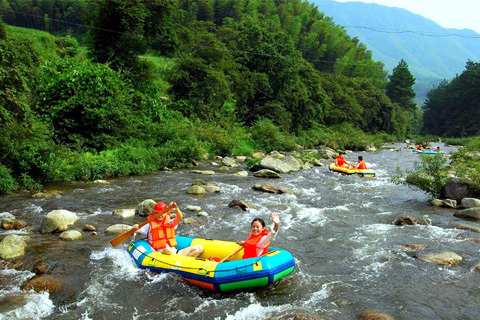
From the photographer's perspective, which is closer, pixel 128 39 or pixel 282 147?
pixel 128 39

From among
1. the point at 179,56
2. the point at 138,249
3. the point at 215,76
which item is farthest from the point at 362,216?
the point at 179,56

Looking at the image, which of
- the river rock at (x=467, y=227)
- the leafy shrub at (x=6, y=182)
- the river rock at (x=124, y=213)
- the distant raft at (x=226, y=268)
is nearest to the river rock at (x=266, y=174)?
the river rock at (x=124, y=213)

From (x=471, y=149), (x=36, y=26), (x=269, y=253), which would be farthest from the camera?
(x=36, y=26)

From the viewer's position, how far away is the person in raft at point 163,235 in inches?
268

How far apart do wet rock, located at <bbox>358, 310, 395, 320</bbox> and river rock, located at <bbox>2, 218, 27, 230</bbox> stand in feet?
23.7

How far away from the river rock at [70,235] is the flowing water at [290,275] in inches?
5.6

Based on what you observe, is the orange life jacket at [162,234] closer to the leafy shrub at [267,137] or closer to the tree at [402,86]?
the leafy shrub at [267,137]

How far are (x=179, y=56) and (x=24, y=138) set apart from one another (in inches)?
596

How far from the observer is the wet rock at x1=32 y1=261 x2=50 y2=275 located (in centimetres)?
618

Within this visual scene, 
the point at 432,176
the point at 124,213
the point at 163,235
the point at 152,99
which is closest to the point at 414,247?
the point at 163,235

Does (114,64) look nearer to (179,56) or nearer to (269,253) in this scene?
(179,56)

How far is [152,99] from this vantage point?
2052 cm

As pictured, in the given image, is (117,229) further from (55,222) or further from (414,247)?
(414,247)

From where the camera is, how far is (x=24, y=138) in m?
10.5
